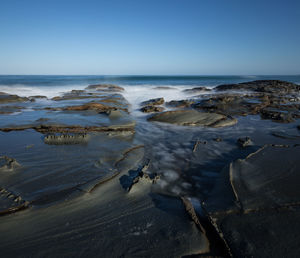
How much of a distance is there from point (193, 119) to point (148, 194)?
3.86 metres

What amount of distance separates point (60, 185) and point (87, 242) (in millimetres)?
938

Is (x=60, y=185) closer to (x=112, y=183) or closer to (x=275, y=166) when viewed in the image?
(x=112, y=183)

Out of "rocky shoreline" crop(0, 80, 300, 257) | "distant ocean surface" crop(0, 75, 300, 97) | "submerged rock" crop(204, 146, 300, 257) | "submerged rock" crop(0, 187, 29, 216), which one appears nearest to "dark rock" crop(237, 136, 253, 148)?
"rocky shoreline" crop(0, 80, 300, 257)

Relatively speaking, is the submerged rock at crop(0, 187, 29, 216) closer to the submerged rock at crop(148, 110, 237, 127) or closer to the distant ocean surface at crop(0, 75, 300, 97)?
the submerged rock at crop(148, 110, 237, 127)

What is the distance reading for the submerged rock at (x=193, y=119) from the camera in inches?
207

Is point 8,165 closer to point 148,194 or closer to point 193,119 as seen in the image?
point 148,194

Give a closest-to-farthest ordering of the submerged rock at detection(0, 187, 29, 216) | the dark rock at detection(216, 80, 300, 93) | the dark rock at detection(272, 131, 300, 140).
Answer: the submerged rock at detection(0, 187, 29, 216)
the dark rock at detection(272, 131, 300, 140)
the dark rock at detection(216, 80, 300, 93)

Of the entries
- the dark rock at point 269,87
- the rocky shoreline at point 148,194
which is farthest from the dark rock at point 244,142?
the dark rock at point 269,87

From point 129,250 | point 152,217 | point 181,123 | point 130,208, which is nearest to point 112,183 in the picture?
point 130,208

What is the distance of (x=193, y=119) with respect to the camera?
550 centimetres

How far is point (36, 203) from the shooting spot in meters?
1.79

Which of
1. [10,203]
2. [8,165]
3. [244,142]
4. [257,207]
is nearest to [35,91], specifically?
[8,165]

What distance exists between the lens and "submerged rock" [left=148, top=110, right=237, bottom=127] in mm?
5266

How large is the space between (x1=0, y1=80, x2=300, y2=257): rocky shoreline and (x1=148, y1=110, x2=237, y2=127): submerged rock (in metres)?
1.31
